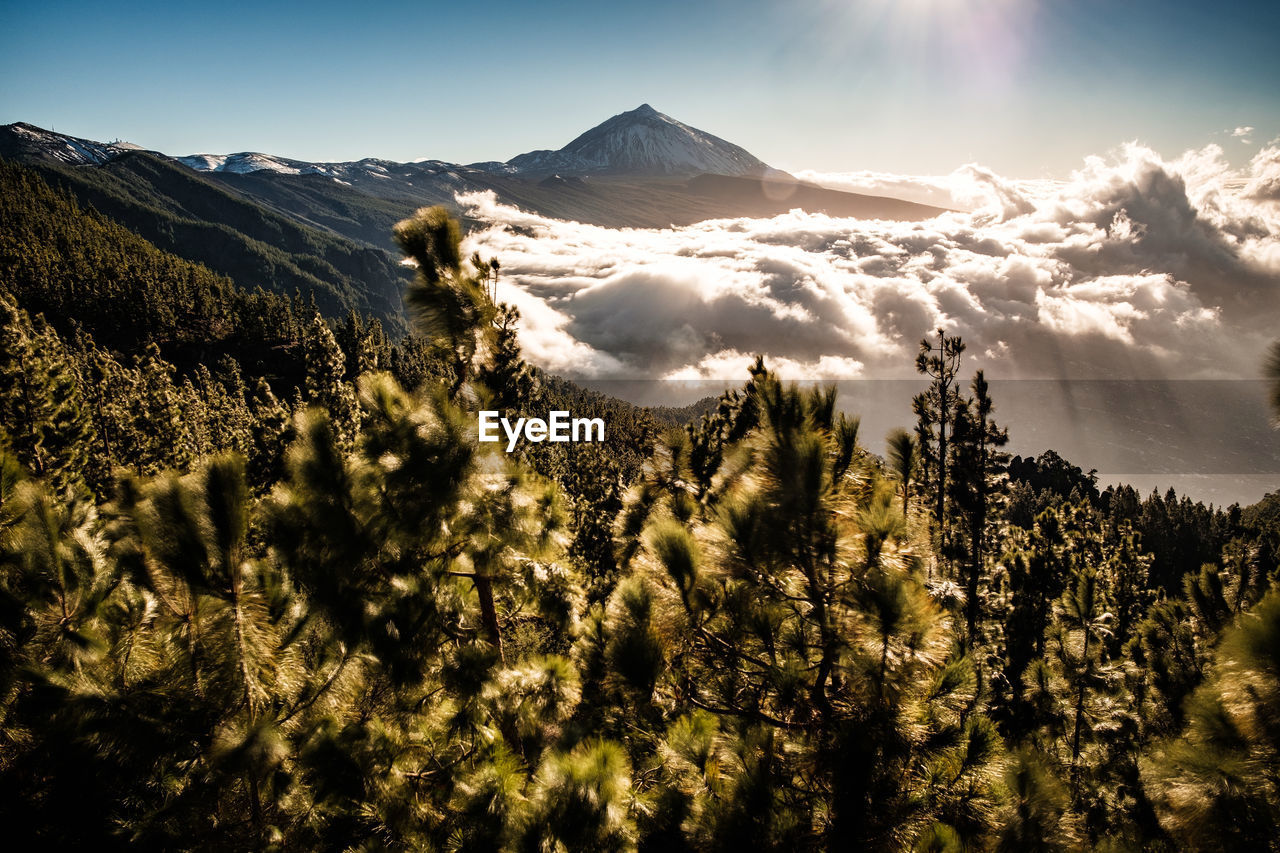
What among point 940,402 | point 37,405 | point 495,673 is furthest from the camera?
point 37,405

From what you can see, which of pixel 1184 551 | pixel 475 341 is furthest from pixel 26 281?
pixel 1184 551

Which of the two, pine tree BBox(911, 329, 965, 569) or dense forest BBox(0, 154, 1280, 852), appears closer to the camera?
dense forest BBox(0, 154, 1280, 852)

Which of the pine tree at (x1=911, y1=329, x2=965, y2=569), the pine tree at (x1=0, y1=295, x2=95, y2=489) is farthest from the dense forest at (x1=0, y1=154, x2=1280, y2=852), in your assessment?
the pine tree at (x1=0, y1=295, x2=95, y2=489)

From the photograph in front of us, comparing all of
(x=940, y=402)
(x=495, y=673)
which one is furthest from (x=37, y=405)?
(x=940, y=402)

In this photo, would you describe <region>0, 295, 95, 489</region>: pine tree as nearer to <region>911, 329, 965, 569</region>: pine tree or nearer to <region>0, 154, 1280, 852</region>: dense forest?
<region>0, 154, 1280, 852</region>: dense forest

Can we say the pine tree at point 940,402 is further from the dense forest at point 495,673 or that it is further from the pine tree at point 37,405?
the pine tree at point 37,405

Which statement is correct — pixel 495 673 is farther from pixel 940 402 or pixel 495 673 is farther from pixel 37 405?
pixel 37 405

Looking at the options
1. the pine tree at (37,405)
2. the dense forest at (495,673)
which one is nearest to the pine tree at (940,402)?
the dense forest at (495,673)

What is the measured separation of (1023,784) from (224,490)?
5184 millimetres

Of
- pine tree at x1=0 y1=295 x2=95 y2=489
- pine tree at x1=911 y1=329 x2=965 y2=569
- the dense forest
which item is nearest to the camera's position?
the dense forest

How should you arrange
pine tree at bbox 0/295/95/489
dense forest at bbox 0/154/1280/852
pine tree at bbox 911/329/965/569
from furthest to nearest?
pine tree at bbox 0/295/95/489, pine tree at bbox 911/329/965/569, dense forest at bbox 0/154/1280/852

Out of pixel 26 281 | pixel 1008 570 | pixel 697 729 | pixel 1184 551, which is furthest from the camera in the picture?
pixel 26 281

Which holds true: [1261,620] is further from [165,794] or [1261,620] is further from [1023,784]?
[165,794]

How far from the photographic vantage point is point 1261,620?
2.49 meters
